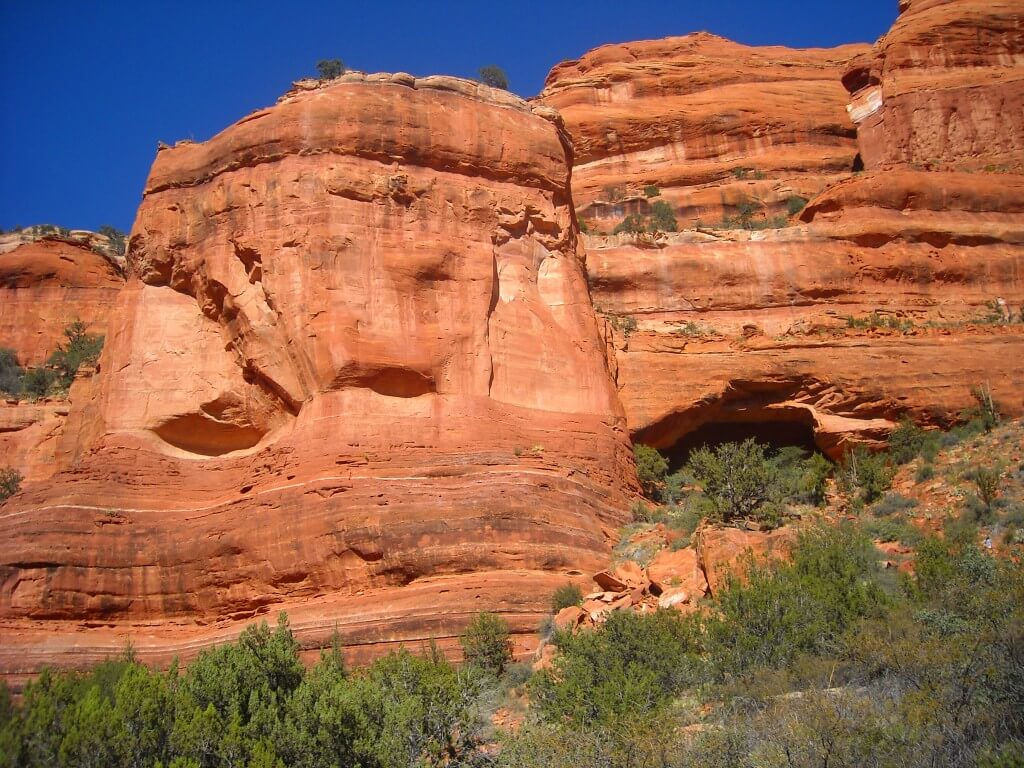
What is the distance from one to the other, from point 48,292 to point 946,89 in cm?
3301

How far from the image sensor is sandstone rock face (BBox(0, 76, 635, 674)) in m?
23.9

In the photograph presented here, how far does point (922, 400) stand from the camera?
30.9 m

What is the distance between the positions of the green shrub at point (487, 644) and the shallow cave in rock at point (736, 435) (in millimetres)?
11620

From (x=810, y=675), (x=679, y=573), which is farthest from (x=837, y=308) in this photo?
(x=810, y=675)

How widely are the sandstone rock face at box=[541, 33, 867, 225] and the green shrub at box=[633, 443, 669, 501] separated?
16.7 metres

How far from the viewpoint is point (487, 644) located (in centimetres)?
2184

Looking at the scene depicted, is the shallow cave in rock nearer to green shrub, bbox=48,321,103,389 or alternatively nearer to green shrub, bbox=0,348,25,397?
green shrub, bbox=48,321,103,389

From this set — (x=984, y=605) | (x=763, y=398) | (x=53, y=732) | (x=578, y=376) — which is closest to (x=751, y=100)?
(x=763, y=398)

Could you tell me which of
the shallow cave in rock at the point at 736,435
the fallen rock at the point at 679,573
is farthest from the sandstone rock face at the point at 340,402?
the shallow cave in rock at the point at 736,435

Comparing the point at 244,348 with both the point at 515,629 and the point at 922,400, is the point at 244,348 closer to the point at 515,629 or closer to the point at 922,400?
the point at 515,629

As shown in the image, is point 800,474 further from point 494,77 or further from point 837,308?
point 494,77

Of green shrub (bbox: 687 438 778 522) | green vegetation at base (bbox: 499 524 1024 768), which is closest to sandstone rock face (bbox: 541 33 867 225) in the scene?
green shrub (bbox: 687 438 778 522)

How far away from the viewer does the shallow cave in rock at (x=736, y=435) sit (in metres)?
32.8

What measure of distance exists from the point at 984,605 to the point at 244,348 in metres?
17.2
